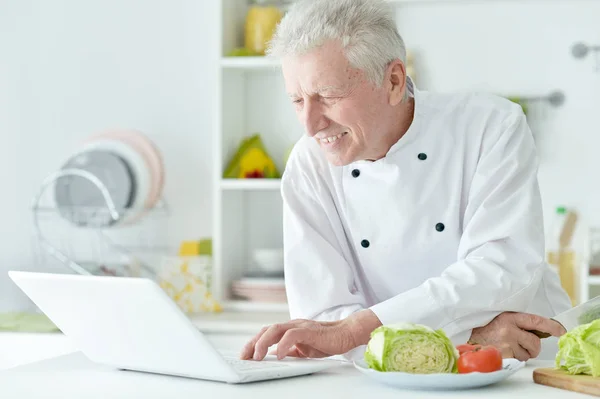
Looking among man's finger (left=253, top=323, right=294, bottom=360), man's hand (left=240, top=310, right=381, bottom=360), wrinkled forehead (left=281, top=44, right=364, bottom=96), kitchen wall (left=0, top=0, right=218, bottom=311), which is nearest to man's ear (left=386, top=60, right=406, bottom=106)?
wrinkled forehead (left=281, top=44, right=364, bottom=96)

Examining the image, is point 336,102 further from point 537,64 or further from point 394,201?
point 537,64

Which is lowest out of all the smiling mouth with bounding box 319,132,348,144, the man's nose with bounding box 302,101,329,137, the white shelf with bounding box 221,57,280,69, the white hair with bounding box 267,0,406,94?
the smiling mouth with bounding box 319,132,348,144

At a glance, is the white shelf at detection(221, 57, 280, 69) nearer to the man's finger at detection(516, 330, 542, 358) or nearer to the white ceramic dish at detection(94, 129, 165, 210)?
the white ceramic dish at detection(94, 129, 165, 210)

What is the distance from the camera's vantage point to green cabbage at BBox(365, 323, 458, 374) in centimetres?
123

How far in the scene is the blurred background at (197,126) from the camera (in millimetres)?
3254

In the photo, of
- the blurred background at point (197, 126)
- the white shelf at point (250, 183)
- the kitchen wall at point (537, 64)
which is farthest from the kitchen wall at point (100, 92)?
the kitchen wall at point (537, 64)

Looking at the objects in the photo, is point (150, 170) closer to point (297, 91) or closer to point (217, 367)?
point (297, 91)

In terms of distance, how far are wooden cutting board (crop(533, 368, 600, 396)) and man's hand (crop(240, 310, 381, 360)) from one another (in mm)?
338

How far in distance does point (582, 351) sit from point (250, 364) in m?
0.47

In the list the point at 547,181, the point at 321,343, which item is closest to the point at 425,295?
the point at 321,343

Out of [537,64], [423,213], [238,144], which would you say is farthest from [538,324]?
[238,144]

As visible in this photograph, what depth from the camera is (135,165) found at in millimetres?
3402

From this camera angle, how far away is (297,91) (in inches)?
66.1

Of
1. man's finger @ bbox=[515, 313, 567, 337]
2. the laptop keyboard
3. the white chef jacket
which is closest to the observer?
the laptop keyboard
